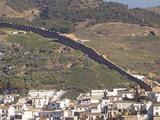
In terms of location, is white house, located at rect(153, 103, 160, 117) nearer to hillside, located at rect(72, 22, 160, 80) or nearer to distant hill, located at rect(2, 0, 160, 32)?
hillside, located at rect(72, 22, 160, 80)

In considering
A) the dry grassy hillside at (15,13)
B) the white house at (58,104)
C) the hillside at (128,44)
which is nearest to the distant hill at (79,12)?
the dry grassy hillside at (15,13)

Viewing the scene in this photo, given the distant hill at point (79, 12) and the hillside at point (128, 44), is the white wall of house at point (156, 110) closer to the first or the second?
the hillside at point (128, 44)

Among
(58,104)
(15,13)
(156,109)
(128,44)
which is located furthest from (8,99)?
(15,13)

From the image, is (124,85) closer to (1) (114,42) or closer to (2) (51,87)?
(2) (51,87)

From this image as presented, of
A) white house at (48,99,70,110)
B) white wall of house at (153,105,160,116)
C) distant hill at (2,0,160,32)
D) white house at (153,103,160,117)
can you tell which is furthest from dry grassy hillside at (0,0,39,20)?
white wall of house at (153,105,160,116)

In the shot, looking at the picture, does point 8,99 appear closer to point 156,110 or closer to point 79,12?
point 156,110
